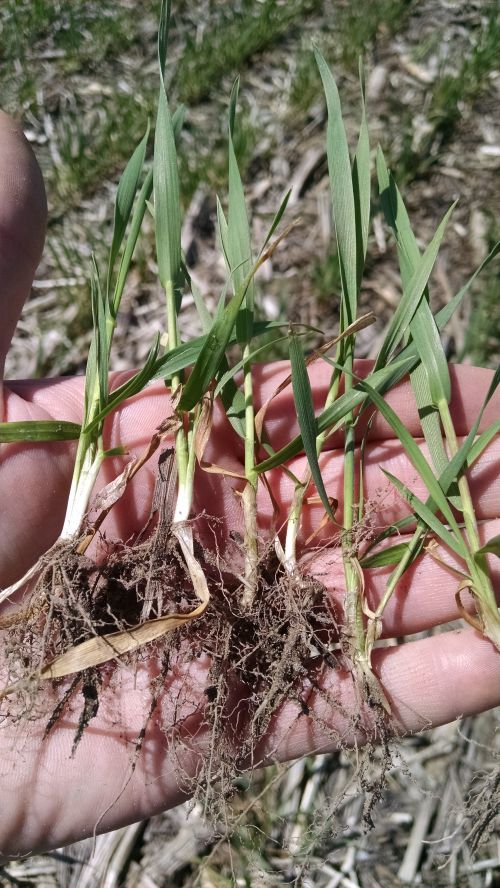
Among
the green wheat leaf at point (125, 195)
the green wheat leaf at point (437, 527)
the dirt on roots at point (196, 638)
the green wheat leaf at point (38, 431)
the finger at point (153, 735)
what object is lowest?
the finger at point (153, 735)

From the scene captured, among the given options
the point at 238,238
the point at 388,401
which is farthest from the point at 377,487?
the point at 238,238

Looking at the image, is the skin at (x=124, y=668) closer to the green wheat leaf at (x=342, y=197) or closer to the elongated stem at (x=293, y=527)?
the elongated stem at (x=293, y=527)

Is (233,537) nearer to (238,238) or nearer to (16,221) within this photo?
(238,238)

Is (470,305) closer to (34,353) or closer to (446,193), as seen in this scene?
(446,193)

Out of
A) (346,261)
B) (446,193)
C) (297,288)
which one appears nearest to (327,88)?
(346,261)

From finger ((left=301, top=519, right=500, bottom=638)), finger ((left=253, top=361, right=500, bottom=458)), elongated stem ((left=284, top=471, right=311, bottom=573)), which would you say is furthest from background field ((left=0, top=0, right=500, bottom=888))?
elongated stem ((left=284, top=471, right=311, bottom=573))

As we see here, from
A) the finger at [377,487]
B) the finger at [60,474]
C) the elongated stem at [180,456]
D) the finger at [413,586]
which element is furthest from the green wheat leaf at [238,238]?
the finger at [413,586]
